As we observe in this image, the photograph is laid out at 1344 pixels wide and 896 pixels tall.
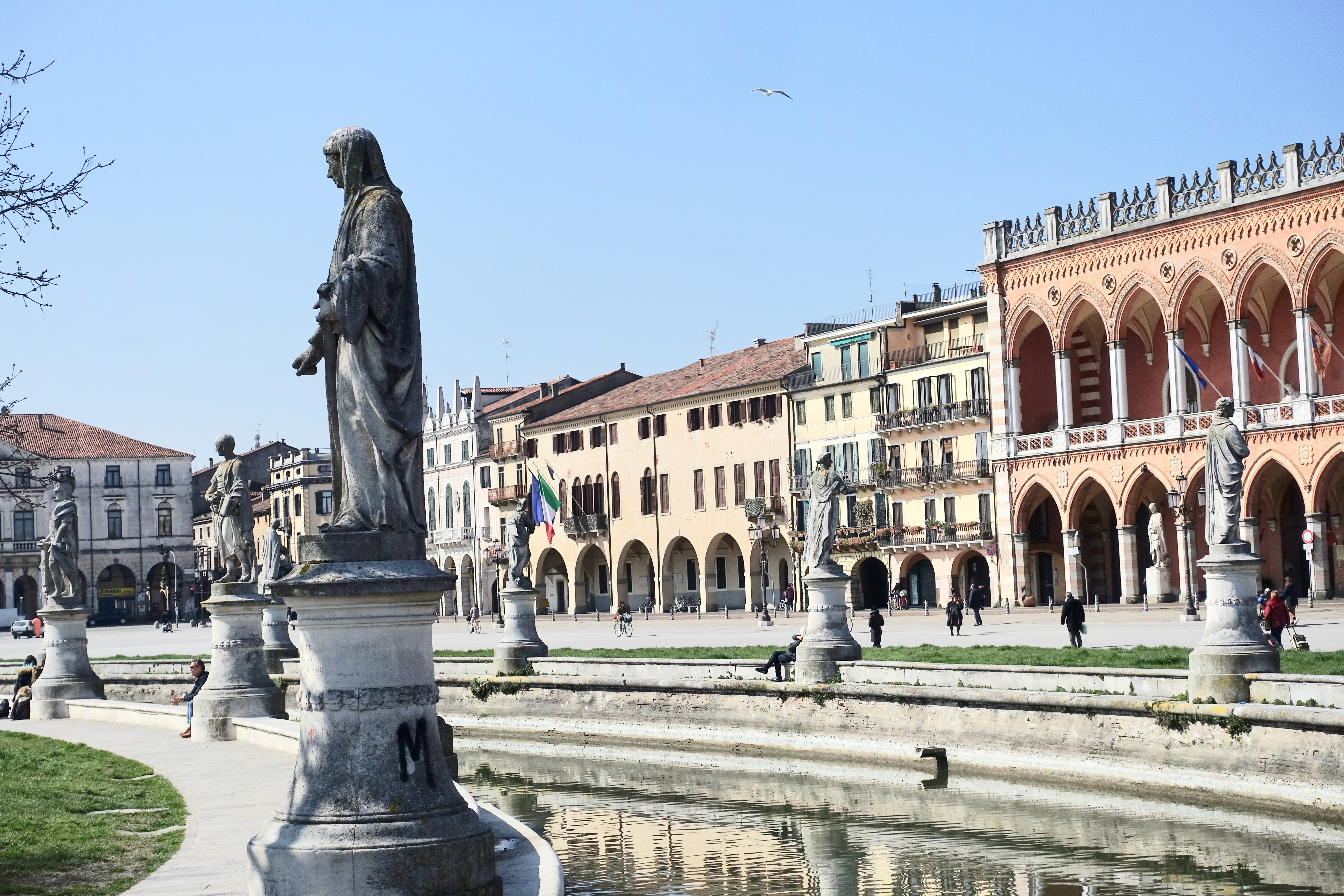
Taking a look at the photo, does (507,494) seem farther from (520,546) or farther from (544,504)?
(520,546)

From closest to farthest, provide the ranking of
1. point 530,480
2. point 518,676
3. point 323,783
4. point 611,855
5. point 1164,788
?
point 323,783 < point 611,855 < point 1164,788 < point 518,676 < point 530,480

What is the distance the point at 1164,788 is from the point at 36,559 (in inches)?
3815

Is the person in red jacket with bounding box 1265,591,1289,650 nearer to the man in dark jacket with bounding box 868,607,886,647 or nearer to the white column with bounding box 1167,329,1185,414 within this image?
the man in dark jacket with bounding box 868,607,886,647

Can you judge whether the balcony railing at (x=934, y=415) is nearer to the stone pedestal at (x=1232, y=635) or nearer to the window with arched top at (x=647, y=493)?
the window with arched top at (x=647, y=493)

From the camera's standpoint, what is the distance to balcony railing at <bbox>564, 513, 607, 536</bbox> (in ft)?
282

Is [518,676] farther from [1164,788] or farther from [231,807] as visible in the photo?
[231,807]

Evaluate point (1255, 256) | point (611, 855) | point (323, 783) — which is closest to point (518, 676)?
point (611, 855)

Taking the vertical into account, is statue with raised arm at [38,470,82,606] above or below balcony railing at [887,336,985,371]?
below

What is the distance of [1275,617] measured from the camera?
86.8 feet

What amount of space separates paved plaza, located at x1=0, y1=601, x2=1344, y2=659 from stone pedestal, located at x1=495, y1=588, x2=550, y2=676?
24.7 ft

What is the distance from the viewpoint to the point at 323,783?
9.12 m

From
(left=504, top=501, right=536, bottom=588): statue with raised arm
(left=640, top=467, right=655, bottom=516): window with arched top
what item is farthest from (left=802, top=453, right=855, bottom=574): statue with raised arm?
(left=640, top=467, right=655, bottom=516): window with arched top

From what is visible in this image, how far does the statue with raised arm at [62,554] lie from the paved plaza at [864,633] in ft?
51.9

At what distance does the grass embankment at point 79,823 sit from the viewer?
11523 mm
